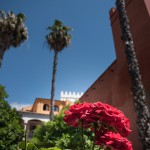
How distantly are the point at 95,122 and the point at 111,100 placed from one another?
1155 cm

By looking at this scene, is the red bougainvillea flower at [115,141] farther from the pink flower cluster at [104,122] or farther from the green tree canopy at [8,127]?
the green tree canopy at [8,127]

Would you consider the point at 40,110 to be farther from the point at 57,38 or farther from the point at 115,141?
the point at 115,141

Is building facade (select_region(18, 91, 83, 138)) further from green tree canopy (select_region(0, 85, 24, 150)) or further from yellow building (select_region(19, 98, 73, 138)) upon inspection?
green tree canopy (select_region(0, 85, 24, 150))

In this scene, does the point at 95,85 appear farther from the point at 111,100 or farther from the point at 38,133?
the point at 38,133

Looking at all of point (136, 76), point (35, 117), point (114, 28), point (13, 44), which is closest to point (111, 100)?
point (114, 28)

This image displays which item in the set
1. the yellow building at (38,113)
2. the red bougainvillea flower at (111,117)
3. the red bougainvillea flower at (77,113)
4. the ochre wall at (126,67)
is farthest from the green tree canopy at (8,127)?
the yellow building at (38,113)

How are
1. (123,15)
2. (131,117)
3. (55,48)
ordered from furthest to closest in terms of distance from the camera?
1. (55,48)
2. (131,117)
3. (123,15)

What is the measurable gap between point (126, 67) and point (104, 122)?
32.1ft

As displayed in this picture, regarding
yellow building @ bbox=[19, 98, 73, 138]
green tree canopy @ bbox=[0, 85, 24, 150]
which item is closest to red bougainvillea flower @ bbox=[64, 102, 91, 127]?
green tree canopy @ bbox=[0, 85, 24, 150]

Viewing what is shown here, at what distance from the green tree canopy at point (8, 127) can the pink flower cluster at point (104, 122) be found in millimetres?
3859

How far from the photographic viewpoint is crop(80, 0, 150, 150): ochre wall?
9789 mm

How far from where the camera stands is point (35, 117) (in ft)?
110

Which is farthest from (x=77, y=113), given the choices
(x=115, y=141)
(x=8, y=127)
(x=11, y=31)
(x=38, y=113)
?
(x=38, y=113)

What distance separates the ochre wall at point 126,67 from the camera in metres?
9.79
